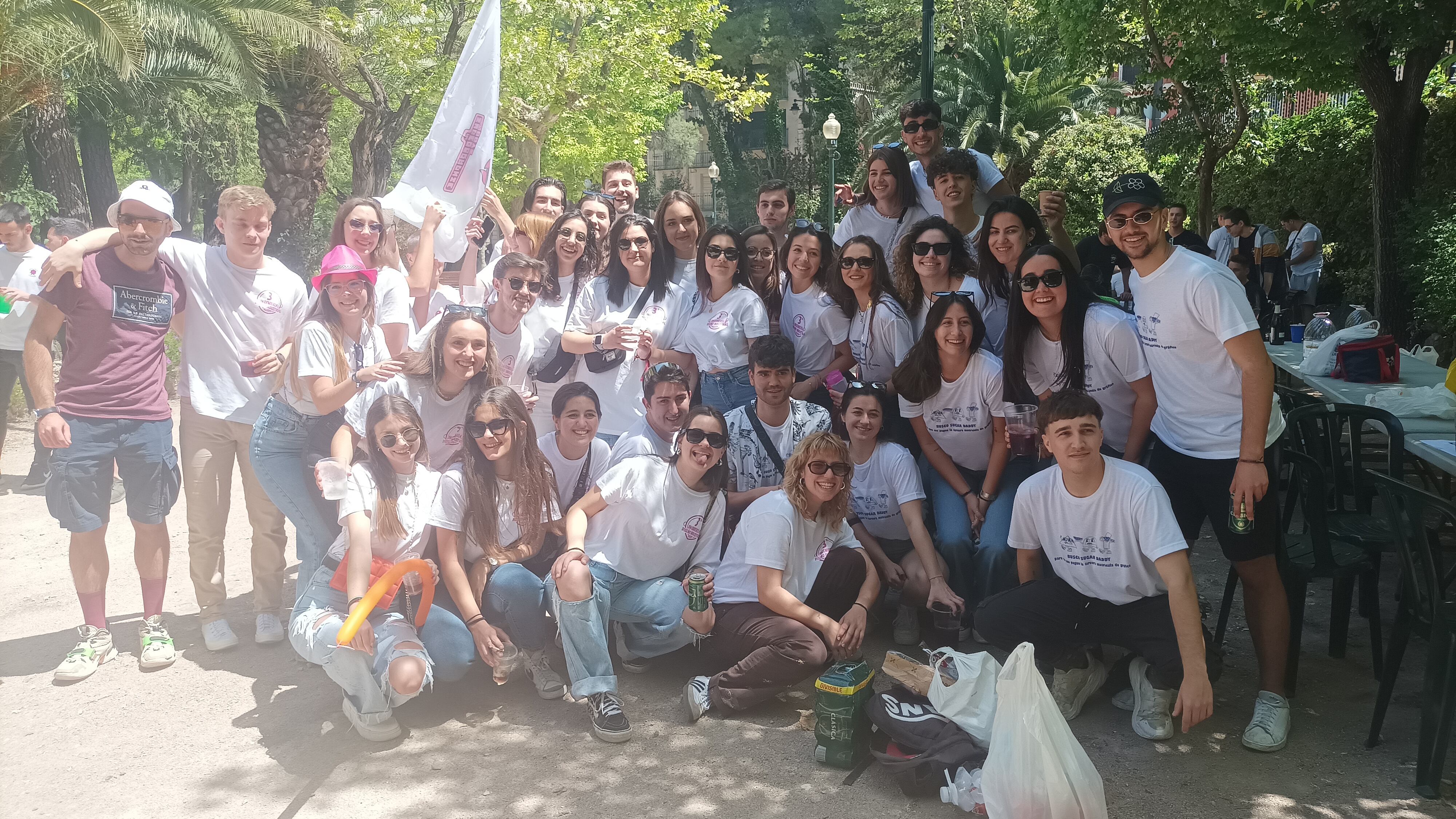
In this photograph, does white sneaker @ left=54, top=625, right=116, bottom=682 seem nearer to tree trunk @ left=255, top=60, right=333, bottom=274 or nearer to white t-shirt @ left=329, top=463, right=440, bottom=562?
white t-shirt @ left=329, top=463, right=440, bottom=562

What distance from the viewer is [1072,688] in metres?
4.20

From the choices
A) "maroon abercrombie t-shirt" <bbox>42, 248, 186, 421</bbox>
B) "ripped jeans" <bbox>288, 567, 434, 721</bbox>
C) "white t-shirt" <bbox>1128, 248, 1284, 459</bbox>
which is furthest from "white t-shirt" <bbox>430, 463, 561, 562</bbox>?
"white t-shirt" <bbox>1128, 248, 1284, 459</bbox>

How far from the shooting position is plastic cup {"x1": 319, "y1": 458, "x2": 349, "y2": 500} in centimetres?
433

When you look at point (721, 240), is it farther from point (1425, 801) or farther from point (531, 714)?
point (1425, 801)

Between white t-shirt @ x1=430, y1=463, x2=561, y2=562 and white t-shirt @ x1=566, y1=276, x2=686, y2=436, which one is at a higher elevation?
white t-shirt @ x1=566, y1=276, x2=686, y2=436

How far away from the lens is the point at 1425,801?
11.5 feet

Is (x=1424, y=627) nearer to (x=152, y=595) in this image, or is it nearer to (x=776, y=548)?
(x=776, y=548)

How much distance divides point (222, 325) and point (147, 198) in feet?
2.07

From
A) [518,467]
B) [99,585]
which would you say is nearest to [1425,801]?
[518,467]

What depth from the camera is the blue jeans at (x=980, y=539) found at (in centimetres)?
468

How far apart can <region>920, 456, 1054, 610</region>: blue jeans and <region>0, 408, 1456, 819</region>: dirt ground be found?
1.12 feet

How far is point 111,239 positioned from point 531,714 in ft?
9.32

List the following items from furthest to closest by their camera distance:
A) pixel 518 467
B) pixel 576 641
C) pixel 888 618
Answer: pixel 888 618 < pixel 518 467 < pixel 576 641

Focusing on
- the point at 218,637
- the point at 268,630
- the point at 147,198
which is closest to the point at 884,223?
the point at 147,198
